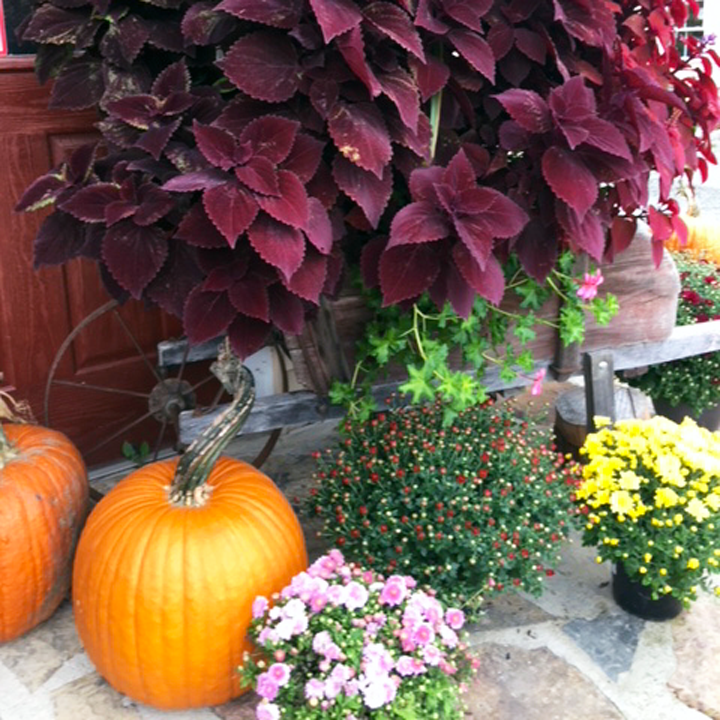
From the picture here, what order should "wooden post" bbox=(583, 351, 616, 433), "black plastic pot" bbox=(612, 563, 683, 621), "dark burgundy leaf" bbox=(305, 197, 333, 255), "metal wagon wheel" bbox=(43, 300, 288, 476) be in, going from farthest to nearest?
"metal wagon wheel" bbox=(43, 300, 288, 476)
"wooden post" bbox=(583, 351, 616, 433)
"black plastic pot" bbox=(612, 563, 683, 621)
"dark burgundy leaf" bbox=(305, 197, 333, 255)

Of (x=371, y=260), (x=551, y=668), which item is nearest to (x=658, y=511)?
(x=551, y=668)

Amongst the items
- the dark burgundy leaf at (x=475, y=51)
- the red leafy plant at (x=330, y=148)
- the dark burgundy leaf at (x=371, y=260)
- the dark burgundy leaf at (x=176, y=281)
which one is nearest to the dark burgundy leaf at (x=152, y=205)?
the red leafy plant at (x=330, y=148)

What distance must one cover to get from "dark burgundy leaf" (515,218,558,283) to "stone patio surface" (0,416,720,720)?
964mm

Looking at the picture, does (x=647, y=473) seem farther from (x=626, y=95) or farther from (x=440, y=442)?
(x=626, y=95)

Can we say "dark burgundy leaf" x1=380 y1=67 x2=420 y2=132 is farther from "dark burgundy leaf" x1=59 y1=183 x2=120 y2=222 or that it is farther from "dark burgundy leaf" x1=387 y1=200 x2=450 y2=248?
"dark burgundy leaf" x1=59 y1=183 x2=120 y2=222

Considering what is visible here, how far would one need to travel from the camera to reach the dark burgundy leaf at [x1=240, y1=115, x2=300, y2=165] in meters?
1.71

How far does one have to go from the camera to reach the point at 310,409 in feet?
8.24

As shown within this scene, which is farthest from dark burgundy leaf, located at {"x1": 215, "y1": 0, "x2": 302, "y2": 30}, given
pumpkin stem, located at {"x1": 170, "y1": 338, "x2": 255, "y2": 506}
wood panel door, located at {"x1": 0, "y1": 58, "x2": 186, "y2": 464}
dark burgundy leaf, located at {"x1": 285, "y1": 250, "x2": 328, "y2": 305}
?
wood panel door, located at {"x1": 0, "y1": 58, "x2": 186, "y2": 464}

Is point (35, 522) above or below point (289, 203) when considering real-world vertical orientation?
below

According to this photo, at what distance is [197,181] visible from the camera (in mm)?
1637

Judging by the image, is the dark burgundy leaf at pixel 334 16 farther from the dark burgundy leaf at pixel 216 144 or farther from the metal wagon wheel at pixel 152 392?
the metal wagon wheel at pixel 152 392

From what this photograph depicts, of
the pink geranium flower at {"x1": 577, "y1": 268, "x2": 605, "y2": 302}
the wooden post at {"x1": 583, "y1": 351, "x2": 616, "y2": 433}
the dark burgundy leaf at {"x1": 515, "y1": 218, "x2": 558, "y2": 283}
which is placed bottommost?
the wooden post at {"x1": 583, "y1": 351, "x2": 616, "y2": 433}

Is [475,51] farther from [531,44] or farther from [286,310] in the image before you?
[286,310]

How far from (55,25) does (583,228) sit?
133 centimetres
